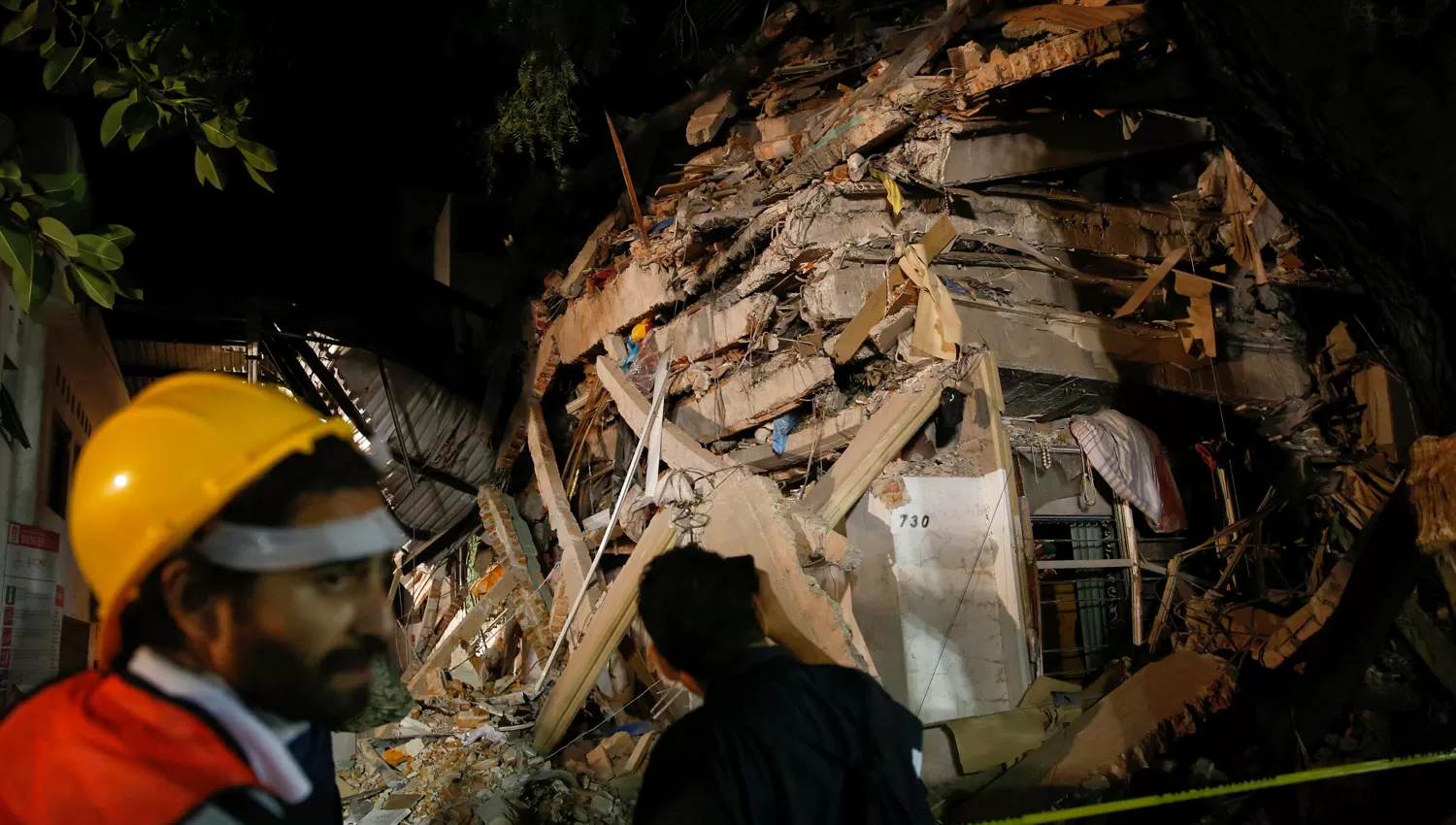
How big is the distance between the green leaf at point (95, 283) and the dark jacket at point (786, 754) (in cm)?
252

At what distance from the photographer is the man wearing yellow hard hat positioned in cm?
89

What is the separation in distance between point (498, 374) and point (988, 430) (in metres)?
5.14

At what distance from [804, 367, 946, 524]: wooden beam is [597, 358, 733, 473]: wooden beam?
744mm

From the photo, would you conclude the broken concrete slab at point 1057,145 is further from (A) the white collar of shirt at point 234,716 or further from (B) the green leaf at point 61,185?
(A) the white collar of shirt at point 234,716

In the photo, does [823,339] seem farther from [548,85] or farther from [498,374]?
[498,374]

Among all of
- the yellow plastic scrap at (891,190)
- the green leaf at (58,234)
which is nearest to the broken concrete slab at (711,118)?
the yellow plastic scrap at (891,190)

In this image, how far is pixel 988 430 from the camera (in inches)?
183

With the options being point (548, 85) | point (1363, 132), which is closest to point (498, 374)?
point (548, 85)

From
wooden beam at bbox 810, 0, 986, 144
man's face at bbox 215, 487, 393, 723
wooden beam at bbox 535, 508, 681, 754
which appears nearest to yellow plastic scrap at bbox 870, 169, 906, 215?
wooden beam at bbox 810, 0, 986, 144

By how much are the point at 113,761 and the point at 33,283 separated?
236cm

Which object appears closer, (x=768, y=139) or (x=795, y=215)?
(x=795, y=215)

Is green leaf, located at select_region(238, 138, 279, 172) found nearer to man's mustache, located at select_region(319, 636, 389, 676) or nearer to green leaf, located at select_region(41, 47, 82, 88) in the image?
green leaf, located at select_region(41, 47, 82, 88)

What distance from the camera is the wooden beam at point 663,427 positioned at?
17.0 feet

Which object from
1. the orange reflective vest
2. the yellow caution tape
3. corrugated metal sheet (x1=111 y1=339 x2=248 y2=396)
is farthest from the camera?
corrugated metal sheet (x1=111 y1=339 x2=248 y2=396)
